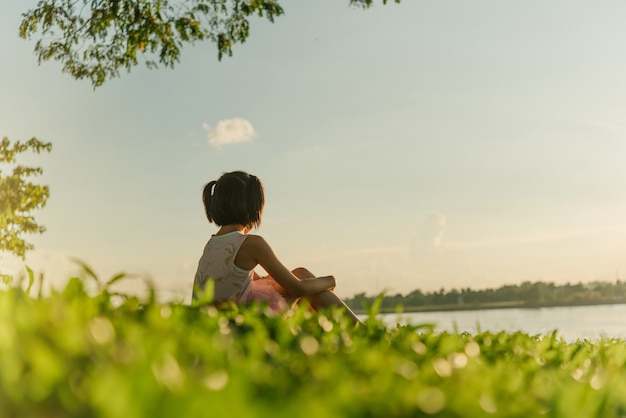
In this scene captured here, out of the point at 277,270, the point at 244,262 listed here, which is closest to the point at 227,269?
the point at 244,262

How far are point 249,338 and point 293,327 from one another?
45 centimetres

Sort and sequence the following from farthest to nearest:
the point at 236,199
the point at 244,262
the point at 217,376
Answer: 1. the point at 236,199
2. the point at 244,262
3. the point at 217,376

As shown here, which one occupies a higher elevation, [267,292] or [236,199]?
[236,199]

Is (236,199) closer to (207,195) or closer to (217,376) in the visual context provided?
(207,195)

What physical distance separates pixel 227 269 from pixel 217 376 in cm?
487

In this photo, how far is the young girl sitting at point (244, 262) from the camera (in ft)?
17.7

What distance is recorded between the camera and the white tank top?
19.2 feet

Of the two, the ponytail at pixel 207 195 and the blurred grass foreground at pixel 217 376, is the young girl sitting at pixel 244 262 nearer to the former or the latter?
the ponytail at pixel 207 195

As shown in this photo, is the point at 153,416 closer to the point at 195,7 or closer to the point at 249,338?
the point at 249,338

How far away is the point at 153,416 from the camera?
2.72ft

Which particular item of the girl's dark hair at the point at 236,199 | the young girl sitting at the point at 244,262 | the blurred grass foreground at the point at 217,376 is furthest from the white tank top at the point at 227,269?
the blurred grass foreground at the point at 217,376

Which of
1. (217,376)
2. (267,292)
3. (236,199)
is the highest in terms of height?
(236,199)

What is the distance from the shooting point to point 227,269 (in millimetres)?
5859

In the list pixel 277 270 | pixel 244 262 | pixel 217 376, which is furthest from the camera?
pixel 244 262
